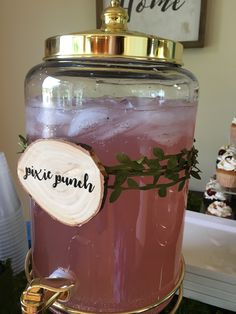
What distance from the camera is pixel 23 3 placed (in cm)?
104

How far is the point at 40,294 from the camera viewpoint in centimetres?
30

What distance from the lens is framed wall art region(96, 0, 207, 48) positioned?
82 centimetres

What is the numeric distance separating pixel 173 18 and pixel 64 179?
680 millimetres

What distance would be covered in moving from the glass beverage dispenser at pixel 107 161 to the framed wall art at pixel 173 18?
53cm

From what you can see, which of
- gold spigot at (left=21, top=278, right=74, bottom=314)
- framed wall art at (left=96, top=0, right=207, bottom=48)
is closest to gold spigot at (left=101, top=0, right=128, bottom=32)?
gold spigot at (left=21, top=278, right=74, bottom=314)

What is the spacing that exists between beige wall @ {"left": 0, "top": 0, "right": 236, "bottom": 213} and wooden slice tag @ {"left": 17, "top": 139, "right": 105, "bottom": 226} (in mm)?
673

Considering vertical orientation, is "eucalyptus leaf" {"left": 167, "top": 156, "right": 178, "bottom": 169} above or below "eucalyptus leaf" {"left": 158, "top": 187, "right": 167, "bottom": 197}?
above

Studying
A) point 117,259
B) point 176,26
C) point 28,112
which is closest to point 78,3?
point 176,26

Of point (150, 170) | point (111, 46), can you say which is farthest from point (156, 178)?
point (111, 46)

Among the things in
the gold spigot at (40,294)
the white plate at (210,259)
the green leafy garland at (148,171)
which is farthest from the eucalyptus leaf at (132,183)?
the white plate at (210,259)

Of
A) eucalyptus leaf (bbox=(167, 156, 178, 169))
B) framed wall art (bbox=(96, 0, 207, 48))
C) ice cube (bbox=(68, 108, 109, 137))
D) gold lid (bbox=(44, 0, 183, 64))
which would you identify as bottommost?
eucalyptus leaf (bbox=(167, 156, 178, 169))

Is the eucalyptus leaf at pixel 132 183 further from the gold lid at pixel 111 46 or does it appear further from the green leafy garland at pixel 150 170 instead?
the gold lid at pixel 111 46

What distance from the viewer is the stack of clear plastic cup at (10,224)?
0.51 m

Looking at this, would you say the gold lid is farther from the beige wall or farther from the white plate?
the beige wall
